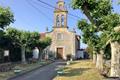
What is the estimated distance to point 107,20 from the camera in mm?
25703

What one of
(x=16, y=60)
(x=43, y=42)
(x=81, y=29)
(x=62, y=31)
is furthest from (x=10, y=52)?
(x=62, y=31)

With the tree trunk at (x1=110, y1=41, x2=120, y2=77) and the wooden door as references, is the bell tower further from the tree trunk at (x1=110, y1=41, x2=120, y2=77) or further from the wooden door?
the tree trunk at (x1=110, y1=41, x2=120, y2=77)

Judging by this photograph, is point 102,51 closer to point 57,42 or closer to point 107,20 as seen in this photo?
point 107,20

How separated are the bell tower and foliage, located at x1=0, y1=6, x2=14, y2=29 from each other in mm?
37794

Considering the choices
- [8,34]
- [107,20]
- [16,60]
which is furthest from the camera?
[16,60]

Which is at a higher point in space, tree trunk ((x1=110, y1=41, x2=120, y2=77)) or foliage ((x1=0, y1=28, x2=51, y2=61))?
foliage ((x1=0, y1=28, x2=51, y2=61))

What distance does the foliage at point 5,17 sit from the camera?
109 ft

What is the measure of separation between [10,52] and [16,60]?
2389mm

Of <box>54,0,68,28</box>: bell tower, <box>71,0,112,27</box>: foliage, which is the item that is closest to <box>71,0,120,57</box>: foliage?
<box>71,0,112,27</box>: foliage

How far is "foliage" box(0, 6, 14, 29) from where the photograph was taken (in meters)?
33.1

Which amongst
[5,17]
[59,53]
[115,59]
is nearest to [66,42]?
[59,53]

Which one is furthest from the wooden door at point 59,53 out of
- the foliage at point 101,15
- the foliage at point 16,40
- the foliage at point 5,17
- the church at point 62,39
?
the foliage at point 101,15

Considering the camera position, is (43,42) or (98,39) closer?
(98,39)

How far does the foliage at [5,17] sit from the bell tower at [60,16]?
37794 mm
